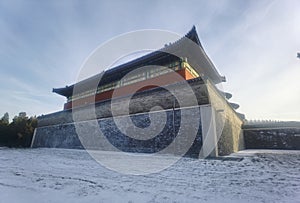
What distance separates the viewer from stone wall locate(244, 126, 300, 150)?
14492 mm

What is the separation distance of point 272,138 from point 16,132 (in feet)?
74.0

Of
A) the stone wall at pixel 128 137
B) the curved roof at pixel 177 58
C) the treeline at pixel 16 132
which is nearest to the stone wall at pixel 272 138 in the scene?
the curved roof at pixel 177 58

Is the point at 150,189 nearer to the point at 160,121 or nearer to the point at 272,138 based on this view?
the point at 160,121

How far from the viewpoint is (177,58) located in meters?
11.1

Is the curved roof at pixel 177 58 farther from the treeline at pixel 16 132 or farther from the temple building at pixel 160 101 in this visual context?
the treeline at pixel 16 132

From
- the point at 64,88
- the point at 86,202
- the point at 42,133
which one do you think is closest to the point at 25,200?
the point at 86,202

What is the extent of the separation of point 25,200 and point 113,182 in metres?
1.46

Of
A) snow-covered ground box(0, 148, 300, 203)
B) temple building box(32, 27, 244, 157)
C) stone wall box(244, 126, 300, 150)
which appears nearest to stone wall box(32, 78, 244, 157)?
temple building box(32, 27, 244, 157)

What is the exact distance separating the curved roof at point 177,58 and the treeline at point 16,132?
8890mm

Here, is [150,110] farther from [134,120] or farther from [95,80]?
[95,80]

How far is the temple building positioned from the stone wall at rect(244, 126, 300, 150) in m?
4.33

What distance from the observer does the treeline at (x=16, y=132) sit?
1714 cm

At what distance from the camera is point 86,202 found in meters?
2.50

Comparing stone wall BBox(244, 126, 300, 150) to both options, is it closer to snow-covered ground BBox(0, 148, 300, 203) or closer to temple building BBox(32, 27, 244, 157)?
temple building BBox(32, 27, 244, 157)
